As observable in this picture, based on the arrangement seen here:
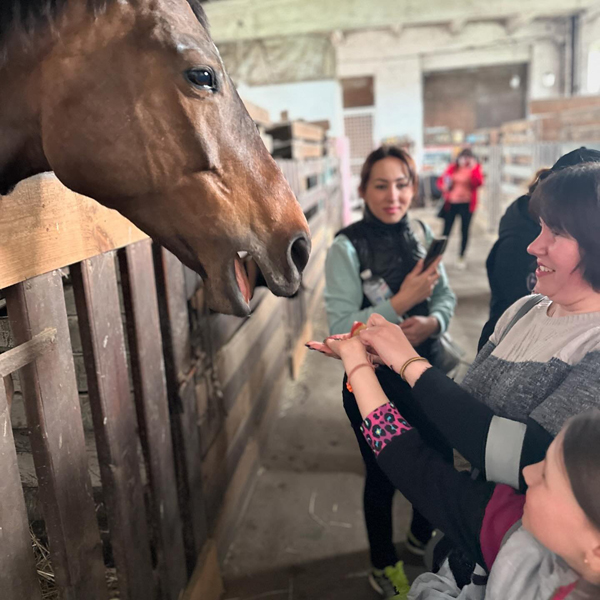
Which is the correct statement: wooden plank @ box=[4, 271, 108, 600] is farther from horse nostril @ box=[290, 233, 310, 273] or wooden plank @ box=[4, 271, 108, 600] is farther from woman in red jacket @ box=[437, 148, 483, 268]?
woman in red jacket @ box=[437, 148, 483, 268]

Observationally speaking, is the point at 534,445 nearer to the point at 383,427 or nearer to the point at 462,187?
the point at 383,427

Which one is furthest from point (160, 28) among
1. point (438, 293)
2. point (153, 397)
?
point (438, 293)

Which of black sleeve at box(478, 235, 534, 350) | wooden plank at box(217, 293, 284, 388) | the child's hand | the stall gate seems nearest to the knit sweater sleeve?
the child's hand

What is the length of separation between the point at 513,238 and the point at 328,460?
1614 mm

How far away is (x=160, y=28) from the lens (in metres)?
0.81

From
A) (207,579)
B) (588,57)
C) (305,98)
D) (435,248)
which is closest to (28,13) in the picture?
(435,248)

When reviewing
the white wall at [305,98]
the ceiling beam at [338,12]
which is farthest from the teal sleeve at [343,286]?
the white wall at [305,98]

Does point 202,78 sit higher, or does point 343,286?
point 202,78

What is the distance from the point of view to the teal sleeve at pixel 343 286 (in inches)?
72.0

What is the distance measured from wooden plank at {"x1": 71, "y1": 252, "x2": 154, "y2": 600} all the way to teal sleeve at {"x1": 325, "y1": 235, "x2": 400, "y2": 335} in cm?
75

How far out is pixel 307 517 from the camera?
2.35 m

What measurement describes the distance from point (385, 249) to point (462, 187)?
17.4ft

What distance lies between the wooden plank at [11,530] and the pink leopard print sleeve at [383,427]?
64 cm

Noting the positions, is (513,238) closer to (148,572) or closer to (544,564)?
(544,564)
